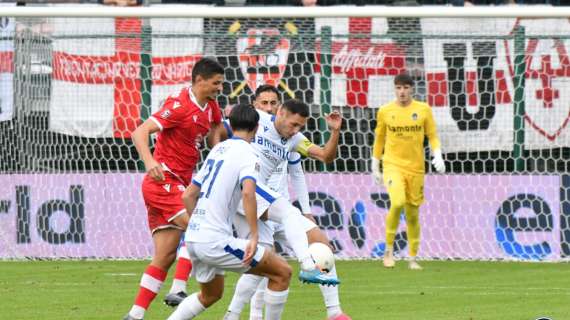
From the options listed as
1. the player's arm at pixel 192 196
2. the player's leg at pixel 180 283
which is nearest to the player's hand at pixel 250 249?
the player's arm at pixel 192 196

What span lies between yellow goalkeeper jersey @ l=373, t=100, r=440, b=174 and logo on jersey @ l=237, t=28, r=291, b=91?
2134mm

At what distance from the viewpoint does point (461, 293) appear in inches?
479

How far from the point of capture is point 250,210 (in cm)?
831

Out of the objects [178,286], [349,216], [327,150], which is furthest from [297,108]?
[349,216]

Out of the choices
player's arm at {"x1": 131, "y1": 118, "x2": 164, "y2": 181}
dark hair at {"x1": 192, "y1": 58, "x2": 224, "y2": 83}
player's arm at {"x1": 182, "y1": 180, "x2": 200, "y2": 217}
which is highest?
dark hair at {"x1": 192, "y1": 58, "x2": 224, "y2": 83}

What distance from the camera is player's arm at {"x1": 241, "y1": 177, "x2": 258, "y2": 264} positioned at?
8.30 metres

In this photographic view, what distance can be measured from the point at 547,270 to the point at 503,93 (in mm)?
2935

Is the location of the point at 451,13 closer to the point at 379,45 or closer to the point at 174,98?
the point at 379,45

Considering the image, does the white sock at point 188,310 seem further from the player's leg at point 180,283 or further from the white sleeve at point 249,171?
the player's leg at point 180,283

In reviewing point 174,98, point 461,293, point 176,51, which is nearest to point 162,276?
point 174,98

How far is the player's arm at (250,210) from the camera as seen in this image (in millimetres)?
8305

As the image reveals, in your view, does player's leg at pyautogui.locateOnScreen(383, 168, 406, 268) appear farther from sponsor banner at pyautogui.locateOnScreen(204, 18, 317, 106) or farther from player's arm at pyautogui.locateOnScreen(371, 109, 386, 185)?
sponsor banner at pyautogui.locateOnScreen(204, 18, 317, 106)

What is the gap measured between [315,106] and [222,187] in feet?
28.3

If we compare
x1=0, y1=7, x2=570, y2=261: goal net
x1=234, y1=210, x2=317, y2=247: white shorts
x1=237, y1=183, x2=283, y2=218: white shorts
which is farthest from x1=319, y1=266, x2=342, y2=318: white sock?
x1=0, y1=7, x2=570, y2=261: goal net
